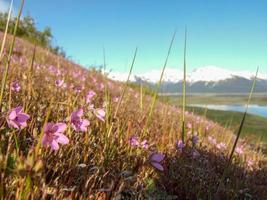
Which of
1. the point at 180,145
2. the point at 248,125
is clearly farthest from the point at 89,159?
the point at 248,125

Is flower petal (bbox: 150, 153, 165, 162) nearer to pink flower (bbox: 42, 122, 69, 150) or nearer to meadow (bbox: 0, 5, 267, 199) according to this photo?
meadow (bbox: 0, 5, 267, 199)

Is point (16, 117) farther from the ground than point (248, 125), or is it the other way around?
point (16, 117)

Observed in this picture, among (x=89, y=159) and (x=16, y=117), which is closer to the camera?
(x=16, y=117)

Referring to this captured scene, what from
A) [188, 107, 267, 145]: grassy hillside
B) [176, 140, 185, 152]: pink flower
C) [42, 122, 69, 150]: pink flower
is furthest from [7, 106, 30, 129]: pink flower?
[188, 107, 267, 145]: grassy hillside

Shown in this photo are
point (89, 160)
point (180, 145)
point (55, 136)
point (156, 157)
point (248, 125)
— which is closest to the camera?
point (55, 136)

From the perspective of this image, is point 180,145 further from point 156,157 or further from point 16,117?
point 16,117

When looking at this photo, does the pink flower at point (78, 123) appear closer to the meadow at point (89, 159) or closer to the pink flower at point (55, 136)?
the meadow at point (89, 159)

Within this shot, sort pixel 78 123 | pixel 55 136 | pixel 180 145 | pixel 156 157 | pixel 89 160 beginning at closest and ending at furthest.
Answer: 1. pixel 55 136
2. pixel 78 123
3. pixel 156 157
4. pixel 89 160
5. pixel 180 145

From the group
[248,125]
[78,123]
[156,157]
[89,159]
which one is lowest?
[248,125]

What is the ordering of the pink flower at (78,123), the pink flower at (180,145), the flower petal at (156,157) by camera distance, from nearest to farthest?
the pink flower at (78,123)
the flower petal at (156,157)
the pink flower at (180,145)

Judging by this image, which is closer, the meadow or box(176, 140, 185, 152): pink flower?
the meadow

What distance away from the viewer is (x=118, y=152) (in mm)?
2779

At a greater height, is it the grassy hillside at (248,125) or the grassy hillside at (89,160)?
the grassy hillside at (89,160)

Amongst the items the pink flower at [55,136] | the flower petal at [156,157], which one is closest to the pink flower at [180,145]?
the flower petal at [156,157]
